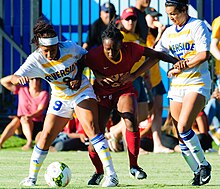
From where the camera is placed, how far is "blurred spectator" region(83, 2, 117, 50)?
13820 millimetres

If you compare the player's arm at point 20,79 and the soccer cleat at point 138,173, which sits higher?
the player's arm at point 20,79

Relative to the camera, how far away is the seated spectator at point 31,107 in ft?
47.0

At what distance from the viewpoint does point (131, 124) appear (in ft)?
29.8

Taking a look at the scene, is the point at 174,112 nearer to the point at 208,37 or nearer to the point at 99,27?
the point at 208,37

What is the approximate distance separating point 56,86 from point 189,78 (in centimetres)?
138

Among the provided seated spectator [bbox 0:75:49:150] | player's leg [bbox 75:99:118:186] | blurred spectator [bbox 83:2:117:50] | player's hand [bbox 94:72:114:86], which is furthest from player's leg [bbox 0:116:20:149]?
player's leg [bbox 75:99:118:186]

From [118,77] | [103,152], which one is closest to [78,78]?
[118,77]

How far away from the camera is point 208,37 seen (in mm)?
8719

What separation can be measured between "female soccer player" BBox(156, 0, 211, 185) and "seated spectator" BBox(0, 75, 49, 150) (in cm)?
580

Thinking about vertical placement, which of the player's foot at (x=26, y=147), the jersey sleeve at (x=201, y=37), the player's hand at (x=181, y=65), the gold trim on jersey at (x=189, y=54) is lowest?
the player's foot at (x=26, y=147)

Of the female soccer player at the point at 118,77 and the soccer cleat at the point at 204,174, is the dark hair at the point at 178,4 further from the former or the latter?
the soccer cleat at the point at 204,174

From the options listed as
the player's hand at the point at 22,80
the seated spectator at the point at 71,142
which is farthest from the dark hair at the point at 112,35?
the seated spectator at the point at 71,142

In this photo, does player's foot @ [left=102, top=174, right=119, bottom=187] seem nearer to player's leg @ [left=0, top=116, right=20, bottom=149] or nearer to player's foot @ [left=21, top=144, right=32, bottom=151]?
player's foot @ [left=21, top=144, right=32, bottom=151]

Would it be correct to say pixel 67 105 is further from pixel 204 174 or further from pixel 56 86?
pixel 204 174
